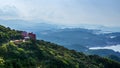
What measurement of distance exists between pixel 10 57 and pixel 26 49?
54.6 feet

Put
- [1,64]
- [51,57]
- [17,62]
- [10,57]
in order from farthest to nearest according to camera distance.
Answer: [51,57], [10,57], [17,62], [1,64]

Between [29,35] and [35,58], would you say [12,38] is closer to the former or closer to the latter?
[29,35]

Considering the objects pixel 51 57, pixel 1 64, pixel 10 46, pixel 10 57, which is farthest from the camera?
pixel 51 57

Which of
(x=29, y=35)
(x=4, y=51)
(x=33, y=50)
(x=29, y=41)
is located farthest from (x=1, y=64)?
(x=29, y=35)

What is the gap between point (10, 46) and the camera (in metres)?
96.2

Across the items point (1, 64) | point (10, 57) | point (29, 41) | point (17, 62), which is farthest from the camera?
point (29, 41)

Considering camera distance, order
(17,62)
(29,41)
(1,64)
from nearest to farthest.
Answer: (1,64) < (17,62) < (29,41)

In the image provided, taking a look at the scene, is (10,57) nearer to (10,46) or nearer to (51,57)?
(10,46)

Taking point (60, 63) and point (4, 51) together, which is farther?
point (60, 63)

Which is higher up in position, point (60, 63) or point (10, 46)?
point (10, 46)

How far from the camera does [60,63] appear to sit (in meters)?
100

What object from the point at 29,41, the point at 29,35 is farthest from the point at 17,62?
the point at 29,35

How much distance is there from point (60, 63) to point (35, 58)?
7.56m

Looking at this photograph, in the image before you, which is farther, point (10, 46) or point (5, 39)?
point (5, 39)
